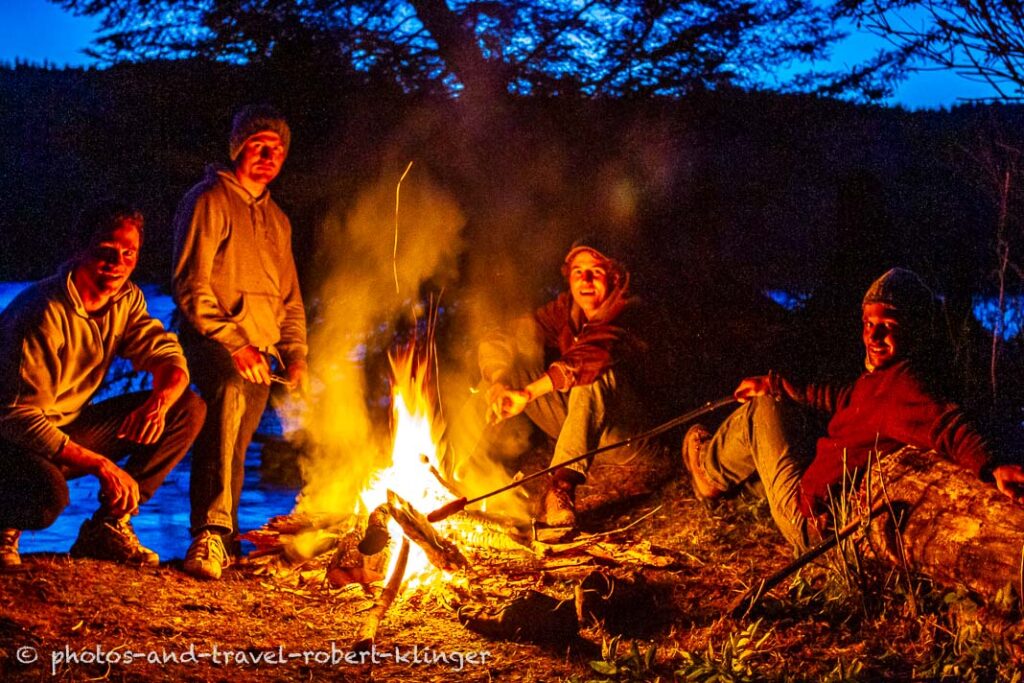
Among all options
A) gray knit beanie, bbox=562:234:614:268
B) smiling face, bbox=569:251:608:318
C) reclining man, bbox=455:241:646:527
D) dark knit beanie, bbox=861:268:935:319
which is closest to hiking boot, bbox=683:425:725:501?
reclining man, bbox=455:241:646:527

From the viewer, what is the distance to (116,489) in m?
4.23

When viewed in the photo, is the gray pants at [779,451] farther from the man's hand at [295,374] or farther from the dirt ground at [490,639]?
the man's hand at [295,374]

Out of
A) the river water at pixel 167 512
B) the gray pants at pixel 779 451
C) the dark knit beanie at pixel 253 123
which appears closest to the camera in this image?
the gray pants at pixel 779 451

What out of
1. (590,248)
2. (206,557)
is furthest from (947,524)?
(206,557)

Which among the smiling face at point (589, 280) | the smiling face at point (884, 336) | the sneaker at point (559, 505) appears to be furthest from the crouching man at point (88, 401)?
the smiling face at point (884, 336)

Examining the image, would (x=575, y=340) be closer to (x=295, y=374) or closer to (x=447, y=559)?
(x=295, y=374)

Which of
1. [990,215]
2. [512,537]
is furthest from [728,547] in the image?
[990,215]

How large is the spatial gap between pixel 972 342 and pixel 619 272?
2407mm

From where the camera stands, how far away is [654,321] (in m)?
7.33

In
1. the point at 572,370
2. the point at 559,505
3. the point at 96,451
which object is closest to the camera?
the point at 96,451

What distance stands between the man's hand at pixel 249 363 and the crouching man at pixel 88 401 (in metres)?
0.25

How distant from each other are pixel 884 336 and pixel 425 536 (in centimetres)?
223

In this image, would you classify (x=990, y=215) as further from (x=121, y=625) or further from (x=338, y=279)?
(x=121, y=625)

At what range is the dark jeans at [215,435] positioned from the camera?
4.54 metres
